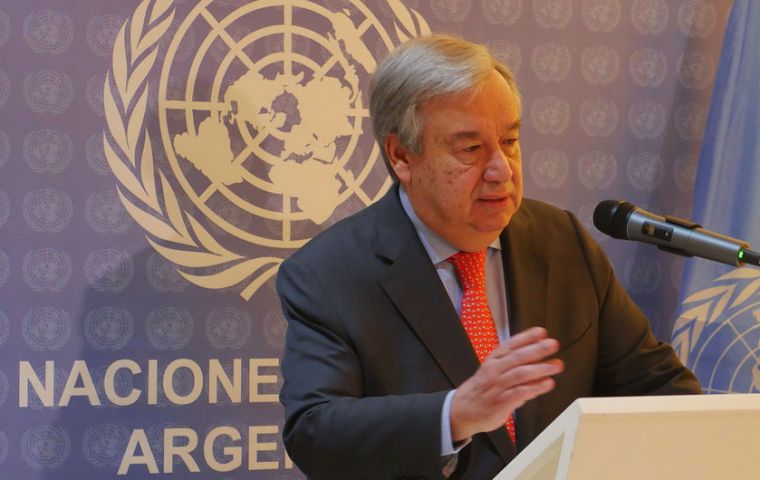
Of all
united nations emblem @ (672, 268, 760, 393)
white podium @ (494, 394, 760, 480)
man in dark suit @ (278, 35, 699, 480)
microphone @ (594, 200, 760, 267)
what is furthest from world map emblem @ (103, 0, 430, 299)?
white podium @ (494, 394, 760, 480)

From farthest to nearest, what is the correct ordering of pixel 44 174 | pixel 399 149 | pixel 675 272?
pixel 675 272, pixel 44 174, pixel 399 149

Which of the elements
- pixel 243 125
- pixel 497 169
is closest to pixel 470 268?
pixel 497 169

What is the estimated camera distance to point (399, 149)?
2.18 meters

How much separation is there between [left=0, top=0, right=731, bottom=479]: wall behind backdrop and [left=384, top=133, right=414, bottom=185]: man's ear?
0.85 metres

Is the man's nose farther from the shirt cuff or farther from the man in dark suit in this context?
the shirt cuff

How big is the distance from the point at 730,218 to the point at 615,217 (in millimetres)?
1530

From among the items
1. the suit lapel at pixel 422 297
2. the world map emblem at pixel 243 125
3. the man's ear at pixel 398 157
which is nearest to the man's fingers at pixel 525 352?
the suit lapel at pixel 422 297

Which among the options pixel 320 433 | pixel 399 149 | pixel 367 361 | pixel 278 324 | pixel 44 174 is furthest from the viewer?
pixel 278 324

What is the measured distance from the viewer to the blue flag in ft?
10.1

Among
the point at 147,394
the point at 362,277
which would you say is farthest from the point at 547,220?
the point at 147,394

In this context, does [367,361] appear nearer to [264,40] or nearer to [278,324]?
[278,324]

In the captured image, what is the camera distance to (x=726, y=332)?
3162 mm

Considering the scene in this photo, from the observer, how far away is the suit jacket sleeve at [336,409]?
176 cm

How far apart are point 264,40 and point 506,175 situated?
1.24 meters
